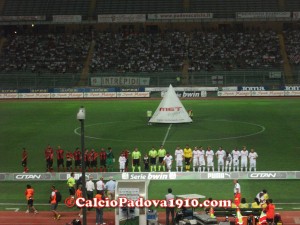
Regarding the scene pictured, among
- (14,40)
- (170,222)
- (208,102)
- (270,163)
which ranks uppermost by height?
(14,40)

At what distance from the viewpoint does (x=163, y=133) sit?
43469 mm

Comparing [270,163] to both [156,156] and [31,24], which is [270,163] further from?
[31,24]

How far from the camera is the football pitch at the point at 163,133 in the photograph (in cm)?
2981

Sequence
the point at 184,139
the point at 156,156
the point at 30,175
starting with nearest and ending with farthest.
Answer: the point at 30,175 < the point at 156,156 < the point at 184,139

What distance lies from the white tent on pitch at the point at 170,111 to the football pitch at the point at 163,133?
1.80ft

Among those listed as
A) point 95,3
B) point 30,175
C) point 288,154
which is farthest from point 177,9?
point 30,175

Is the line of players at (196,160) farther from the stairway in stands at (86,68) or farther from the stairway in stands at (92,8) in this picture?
the stairway in stands at (92,8)

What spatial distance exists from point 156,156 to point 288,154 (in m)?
8.12

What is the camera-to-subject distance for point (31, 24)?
8125cm

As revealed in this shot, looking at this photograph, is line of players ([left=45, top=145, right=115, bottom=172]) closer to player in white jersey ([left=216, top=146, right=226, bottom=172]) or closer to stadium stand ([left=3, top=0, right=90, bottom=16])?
player in white jersey ([left=216, top=146, right=226, bottom=172])

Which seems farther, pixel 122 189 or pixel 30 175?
pixel 30 175

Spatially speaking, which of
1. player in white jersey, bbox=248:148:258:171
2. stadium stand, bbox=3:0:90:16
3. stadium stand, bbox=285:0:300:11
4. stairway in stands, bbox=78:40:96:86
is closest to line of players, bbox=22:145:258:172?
player in white jersey, bbox=248:148:258:171

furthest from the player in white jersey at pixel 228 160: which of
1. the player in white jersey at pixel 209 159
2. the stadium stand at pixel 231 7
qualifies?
the stadium stand at pixel 231 7

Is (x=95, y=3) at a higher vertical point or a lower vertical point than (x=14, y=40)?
higher
